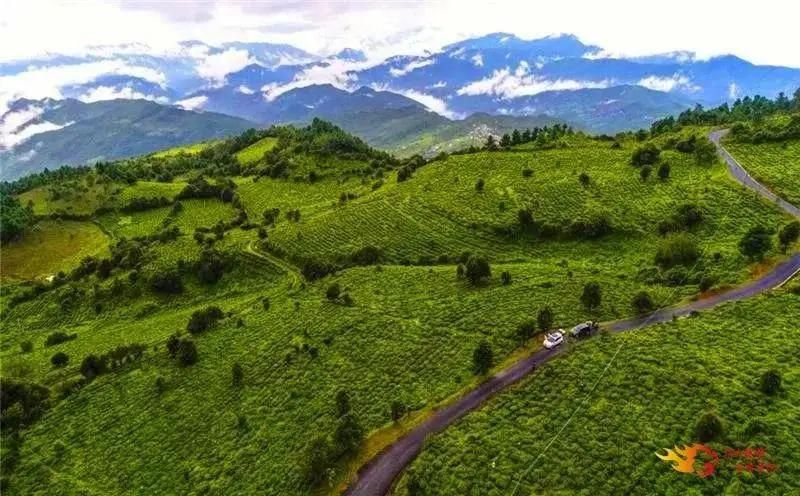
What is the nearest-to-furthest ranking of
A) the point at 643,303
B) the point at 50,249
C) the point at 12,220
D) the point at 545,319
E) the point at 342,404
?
the point at 342,404 → the point at 545,319 → the point at 643,303 → the point at 50,249 → the point at 12,220

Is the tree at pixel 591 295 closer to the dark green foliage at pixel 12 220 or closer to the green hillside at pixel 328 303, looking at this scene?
the green hillside at pixel 328 303

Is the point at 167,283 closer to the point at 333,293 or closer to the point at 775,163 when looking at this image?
the point at 333,293

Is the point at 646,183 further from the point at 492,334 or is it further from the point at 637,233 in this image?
the point at 492,334

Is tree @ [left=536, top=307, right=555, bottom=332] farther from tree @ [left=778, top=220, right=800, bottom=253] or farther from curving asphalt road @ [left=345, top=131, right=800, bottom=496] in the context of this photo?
tree @ [left=778, top=220, right=800, bottom=253]

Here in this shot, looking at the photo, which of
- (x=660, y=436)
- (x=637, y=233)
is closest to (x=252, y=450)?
(x=660, y=436)

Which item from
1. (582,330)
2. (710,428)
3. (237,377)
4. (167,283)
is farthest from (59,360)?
(710,428)

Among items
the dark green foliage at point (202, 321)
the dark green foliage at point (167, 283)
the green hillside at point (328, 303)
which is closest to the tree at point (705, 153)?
the green hillside at point (328, 303)
